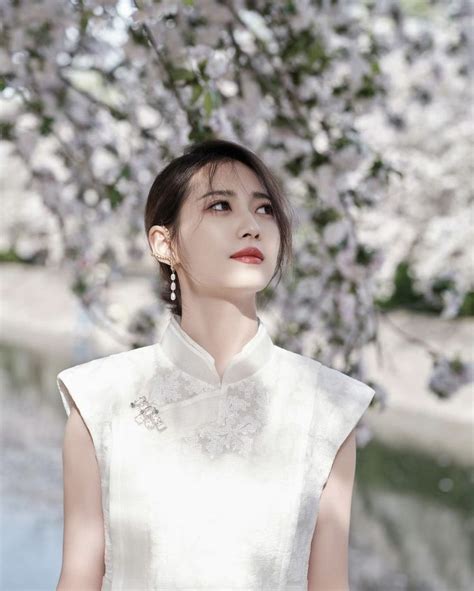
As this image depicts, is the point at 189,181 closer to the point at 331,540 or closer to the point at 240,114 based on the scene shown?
the point at 331,540

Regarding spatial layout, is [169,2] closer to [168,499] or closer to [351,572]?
[168,499]

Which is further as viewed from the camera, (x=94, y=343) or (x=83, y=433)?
(x=94, y=343)

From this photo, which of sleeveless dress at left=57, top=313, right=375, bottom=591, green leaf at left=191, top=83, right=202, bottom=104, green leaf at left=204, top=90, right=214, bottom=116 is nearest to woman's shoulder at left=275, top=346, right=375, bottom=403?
sleeveless dress at left=57, top=313, right=375, bottom=591

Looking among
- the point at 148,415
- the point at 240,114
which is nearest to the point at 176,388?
the point at 148,415

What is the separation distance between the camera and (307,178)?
3373 mm

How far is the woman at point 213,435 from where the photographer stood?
1502 mm

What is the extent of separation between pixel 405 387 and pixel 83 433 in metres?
11.8

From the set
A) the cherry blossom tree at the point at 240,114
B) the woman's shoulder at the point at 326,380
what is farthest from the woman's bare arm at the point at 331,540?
the cherry blossom tree at the point at 240,114

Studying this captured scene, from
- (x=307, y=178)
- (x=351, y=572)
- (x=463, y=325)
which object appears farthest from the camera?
(x=463, y=325)

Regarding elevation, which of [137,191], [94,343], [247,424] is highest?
[247,424]

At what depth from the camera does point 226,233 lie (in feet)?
5.07

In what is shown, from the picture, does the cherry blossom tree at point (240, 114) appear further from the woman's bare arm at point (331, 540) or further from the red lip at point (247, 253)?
the woman's bare arm at point (331, 540)

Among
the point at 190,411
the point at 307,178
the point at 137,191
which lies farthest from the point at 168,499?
the point at 137,191

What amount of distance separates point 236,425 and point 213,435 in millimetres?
37
